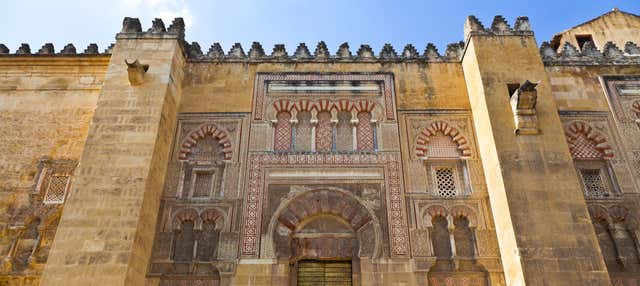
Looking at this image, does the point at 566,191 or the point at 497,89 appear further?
the point at 497,89

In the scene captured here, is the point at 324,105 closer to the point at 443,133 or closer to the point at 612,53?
the point at 443,133

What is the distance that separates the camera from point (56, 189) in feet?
21.5

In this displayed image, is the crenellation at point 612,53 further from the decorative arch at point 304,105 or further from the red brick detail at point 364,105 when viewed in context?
the decorative arch at point 304,105

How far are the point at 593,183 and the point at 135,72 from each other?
6671 millimetres

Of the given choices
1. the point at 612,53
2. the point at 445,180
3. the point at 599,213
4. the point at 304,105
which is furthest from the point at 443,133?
the point at 612,53

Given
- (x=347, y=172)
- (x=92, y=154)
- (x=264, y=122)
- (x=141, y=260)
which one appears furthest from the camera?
(x=264, y=122)

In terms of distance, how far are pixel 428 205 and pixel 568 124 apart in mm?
2571

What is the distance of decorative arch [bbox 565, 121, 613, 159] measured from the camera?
21.9 ft

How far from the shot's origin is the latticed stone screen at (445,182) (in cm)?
645

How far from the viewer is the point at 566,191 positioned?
5.71m

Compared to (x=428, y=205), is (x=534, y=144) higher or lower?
higher


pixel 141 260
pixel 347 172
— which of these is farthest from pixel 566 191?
pixel 141 260

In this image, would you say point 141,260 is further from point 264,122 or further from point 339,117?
point 339,117

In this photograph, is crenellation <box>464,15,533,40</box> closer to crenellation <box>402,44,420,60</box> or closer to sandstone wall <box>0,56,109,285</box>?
crenellation <box>402,44,420,60</box>
